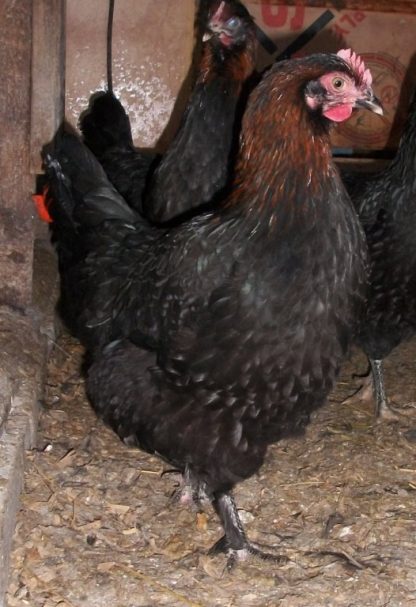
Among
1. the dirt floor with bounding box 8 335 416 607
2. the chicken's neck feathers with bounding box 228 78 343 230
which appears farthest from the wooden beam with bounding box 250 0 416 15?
the chicken's neck feathers with bounding box 228 78 343 230

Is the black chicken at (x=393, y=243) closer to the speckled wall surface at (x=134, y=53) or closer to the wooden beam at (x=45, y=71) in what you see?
the wooden beam at (x=45, y=71)

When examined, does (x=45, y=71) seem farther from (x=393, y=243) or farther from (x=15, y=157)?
(x=393, y=243)

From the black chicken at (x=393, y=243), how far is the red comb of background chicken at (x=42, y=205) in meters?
1.28

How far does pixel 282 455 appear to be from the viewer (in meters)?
3.62

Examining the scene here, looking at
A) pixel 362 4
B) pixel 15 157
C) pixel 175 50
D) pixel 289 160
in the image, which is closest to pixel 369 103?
pixel 289 160

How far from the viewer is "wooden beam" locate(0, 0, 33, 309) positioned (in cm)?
352

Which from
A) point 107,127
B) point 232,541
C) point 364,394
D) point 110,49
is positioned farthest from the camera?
point 110,49

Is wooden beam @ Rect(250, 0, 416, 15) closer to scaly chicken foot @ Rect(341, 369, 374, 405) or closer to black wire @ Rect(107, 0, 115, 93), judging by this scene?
black wire @ Rect(107, 0, 115, 93)

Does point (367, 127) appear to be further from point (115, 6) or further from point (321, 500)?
point (321, 500)

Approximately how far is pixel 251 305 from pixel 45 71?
5.47 ft

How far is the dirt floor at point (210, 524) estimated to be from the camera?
2869 mm

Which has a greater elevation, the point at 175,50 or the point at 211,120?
the point at 175,50

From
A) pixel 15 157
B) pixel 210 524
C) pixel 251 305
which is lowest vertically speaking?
pixel 210 524

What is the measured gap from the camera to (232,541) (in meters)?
3.06
